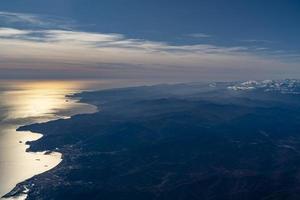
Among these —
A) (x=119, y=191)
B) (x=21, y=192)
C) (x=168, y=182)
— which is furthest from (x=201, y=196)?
(x=21, y=192)

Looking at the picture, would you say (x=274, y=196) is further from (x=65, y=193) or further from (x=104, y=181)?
(x=65, y=193)

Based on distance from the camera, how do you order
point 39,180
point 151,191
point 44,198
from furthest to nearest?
point 39,180 < point 151,191 < point 44,198

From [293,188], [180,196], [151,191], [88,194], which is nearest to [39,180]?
[88,194]

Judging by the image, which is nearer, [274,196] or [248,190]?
[274,196]

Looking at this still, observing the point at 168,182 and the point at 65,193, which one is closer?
the point at 65,193

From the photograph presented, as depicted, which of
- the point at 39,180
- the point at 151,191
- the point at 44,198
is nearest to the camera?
the point at 44,198

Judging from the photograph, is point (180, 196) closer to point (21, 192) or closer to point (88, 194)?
point (88, 194)

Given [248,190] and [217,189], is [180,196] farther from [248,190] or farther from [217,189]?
[248,190]

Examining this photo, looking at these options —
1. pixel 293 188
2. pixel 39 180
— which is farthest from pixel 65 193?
pixel 293 188
